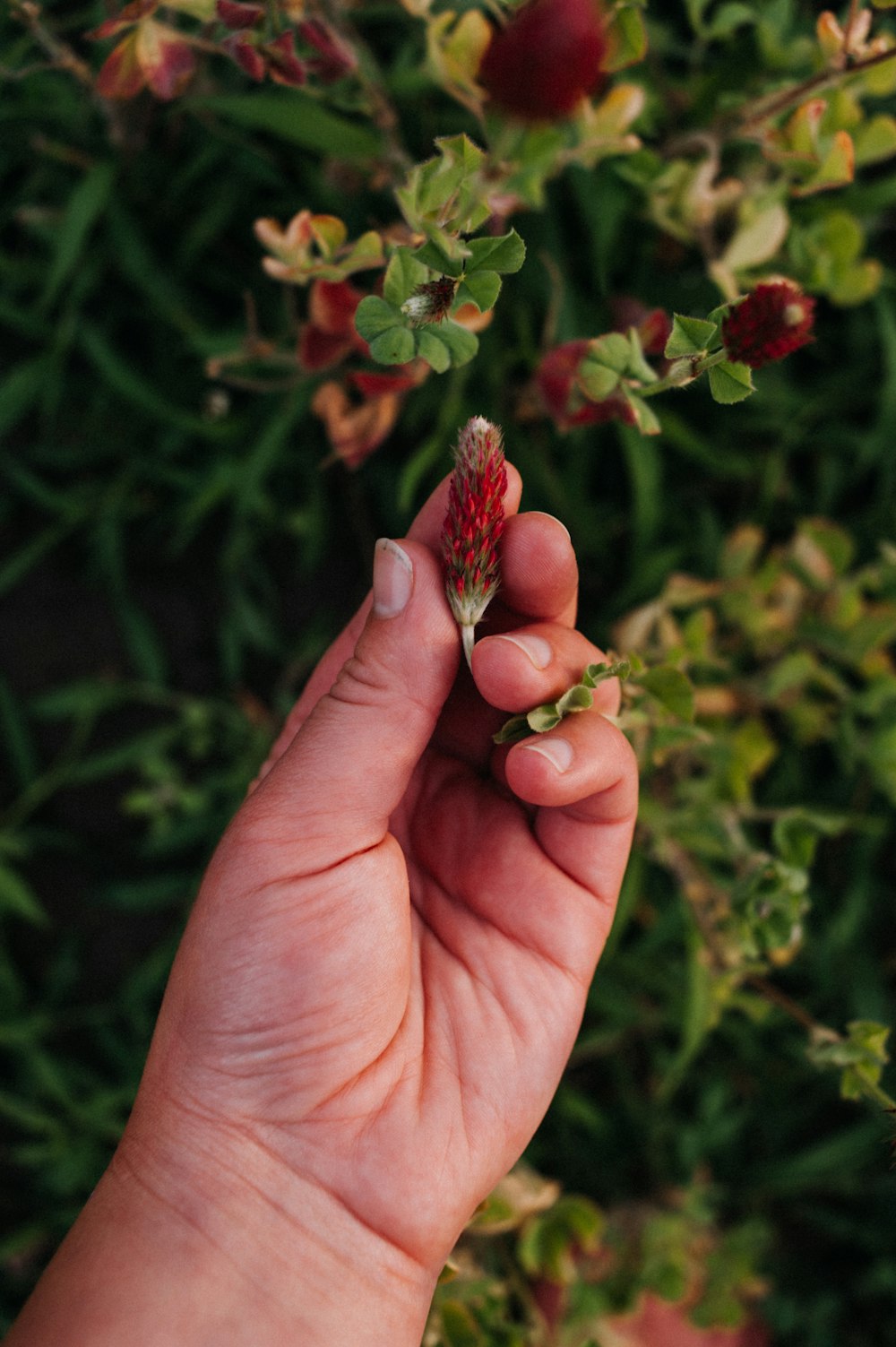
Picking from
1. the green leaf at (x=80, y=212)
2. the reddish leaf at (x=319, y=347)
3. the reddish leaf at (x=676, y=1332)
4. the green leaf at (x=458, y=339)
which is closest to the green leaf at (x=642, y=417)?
the green leaf at (x=458, y=339)

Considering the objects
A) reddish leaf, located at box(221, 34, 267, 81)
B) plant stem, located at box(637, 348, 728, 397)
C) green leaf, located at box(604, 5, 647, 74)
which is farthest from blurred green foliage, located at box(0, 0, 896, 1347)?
plant stem, located at box(637, 348, 728, 397)

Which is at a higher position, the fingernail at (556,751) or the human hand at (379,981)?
the fingernail at (556,751)

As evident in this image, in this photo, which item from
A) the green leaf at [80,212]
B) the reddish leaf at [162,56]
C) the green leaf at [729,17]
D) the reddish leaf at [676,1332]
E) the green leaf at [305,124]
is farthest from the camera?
the reddish leaf at [676,1332]

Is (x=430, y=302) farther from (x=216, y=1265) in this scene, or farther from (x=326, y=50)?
(x=216, y=1265)

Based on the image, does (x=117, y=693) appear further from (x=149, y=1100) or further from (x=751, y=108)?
(x=751, y=108)

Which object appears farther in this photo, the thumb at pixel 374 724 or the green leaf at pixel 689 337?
the thumb at pixel 374 724

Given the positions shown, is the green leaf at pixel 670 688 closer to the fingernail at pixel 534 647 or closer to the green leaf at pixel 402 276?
the fingernail at pixel 534 647

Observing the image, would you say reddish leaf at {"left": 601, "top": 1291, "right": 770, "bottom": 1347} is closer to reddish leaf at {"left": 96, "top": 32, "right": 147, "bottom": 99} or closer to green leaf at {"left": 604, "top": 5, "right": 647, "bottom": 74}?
green leaf at {"left": 604, "top": 5, "right": 647, "bottom": 74}
